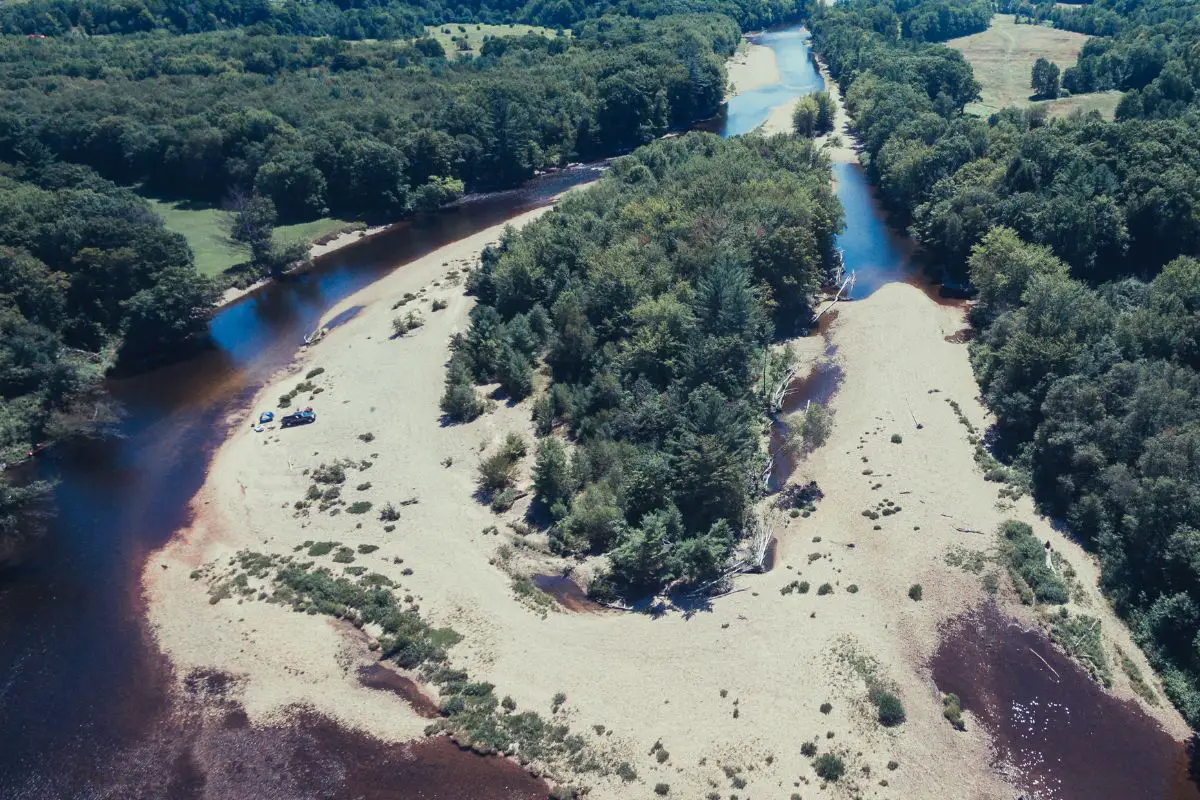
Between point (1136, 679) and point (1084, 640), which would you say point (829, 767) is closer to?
point (1084, 640)

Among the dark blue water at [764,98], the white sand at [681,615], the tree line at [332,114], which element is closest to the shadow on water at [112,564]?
the white sand at [681,615]

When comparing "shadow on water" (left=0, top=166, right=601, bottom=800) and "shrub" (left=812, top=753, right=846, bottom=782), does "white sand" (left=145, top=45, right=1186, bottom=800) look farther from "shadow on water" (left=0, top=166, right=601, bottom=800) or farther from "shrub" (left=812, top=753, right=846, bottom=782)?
"shadow on water" (left=0, top=166, right=601, bottom=800)

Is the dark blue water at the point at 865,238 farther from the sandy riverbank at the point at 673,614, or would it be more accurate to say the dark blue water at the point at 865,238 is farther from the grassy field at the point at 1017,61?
the grassy field at the point at 1017,61

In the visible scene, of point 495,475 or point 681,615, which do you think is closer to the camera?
point 681,615

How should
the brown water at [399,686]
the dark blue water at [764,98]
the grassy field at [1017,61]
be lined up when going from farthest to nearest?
the dark blue water at [764,98], the grassy field at [1017,61], the brown water at [399,686]

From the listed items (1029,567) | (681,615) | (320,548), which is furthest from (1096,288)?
(320,548)

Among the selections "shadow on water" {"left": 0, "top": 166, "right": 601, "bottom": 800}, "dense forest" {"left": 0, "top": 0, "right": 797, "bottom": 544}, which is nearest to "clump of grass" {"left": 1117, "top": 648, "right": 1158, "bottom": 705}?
"shadow on water" {"left": 0, "top": 166, "right": 601, "bottom": 800}
